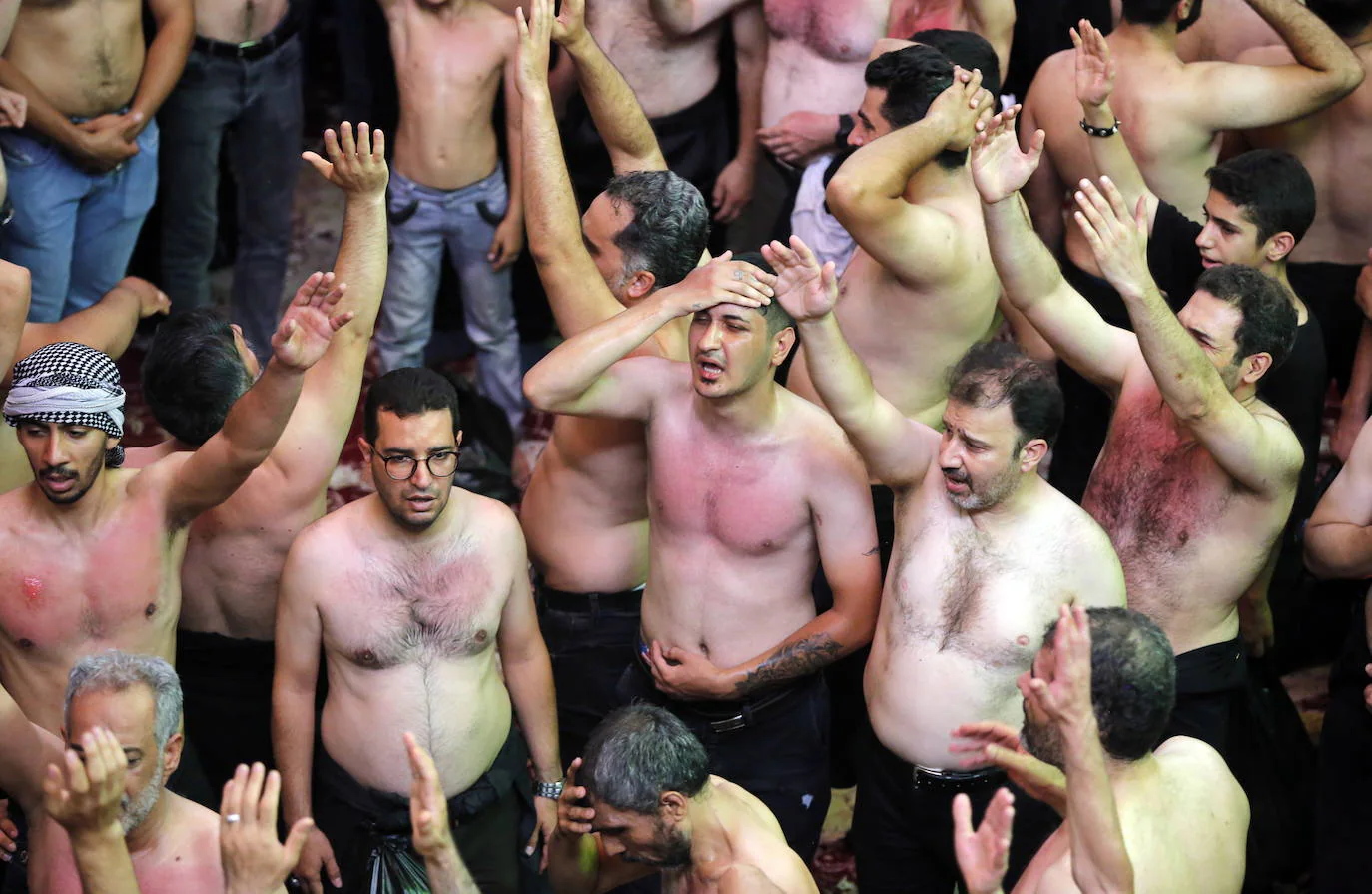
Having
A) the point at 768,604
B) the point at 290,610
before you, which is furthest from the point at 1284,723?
the point at 290,610

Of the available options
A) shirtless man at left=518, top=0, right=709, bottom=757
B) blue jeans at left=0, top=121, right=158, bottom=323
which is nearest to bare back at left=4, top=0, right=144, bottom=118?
blue jeans at left=0, top=121, right=158, bottom=323

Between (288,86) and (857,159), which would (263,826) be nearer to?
(857,159)

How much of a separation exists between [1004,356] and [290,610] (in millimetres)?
1865

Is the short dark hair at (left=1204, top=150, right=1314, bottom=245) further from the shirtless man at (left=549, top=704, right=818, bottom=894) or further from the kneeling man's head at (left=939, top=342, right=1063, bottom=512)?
the shirtless man at (left=549, top=704, right=818, bottom=894)

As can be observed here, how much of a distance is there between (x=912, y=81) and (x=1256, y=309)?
1272 mm

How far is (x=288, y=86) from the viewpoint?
23.1 feet

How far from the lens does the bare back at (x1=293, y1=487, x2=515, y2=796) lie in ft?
14.2

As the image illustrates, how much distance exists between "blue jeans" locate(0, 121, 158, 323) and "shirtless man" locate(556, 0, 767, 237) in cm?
170

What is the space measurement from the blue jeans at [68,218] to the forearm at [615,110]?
7.18 ft

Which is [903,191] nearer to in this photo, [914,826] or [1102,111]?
[1102,111]

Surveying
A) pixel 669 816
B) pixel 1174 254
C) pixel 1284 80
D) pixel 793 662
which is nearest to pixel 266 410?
pixel 669 816

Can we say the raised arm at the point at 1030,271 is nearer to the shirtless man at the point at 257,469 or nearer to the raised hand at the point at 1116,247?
the raised hand at the point at 1116,247

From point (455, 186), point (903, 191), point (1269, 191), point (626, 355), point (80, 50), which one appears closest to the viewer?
point (626, 355)

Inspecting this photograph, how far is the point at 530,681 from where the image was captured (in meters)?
4.57
